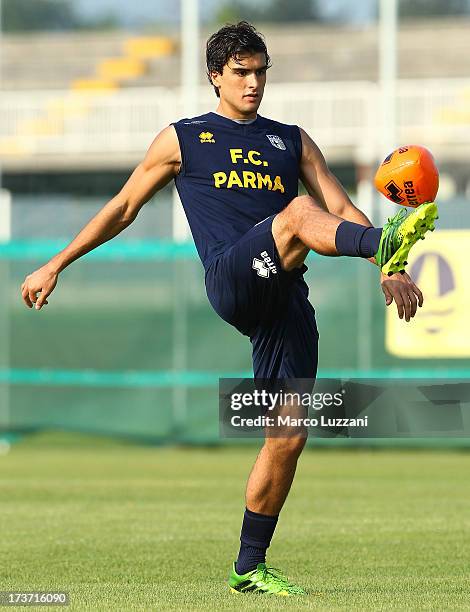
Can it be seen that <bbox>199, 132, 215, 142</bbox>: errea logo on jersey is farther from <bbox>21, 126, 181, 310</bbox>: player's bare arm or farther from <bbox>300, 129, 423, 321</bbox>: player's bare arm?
<bbox>300, 129, 423, 321</bbox>: player's bare arm

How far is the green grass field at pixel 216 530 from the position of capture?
7059mm

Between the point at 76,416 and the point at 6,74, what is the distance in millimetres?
22875

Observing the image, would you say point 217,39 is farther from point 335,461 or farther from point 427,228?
point 335,461

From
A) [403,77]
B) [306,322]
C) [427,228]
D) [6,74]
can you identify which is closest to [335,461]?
[306,322]

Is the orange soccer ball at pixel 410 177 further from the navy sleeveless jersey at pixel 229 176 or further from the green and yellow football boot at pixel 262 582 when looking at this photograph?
the green and yellow football boot at pixel 262 582

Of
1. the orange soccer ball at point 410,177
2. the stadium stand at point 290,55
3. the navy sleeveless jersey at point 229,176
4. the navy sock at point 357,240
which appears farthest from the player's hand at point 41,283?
the stadium stand at point 290,55

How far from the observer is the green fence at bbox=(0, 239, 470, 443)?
55.8ft

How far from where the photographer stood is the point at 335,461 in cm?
1570

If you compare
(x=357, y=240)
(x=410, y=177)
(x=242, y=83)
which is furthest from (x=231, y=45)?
(x=357, y=240)

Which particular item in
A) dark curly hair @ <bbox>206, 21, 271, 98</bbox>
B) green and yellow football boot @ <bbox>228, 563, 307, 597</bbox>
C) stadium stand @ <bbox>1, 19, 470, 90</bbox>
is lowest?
green and yellow football boot @ <bbox>228, 563, 307, 597</bbox>

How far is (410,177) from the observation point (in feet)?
23.5

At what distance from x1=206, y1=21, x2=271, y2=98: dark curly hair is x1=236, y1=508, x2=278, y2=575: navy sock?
2.13 meters

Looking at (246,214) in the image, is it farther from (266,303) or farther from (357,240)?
(357,240)

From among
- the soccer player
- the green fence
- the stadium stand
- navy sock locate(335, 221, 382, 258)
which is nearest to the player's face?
the soccer player
